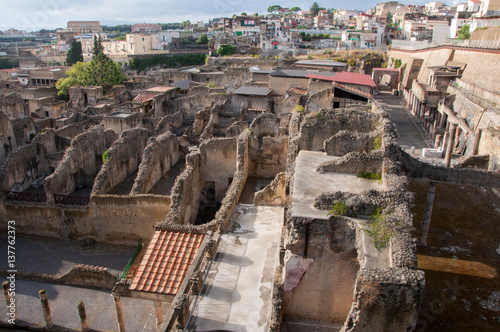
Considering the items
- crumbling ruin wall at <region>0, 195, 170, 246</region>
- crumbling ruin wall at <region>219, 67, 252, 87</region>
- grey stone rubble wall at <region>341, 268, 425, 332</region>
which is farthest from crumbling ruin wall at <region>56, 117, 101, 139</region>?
grey stone rubble wall at <region>341, 268, 425, 332</region>

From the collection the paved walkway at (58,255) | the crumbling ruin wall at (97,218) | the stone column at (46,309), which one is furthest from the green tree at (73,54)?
the stone column at (46,309)

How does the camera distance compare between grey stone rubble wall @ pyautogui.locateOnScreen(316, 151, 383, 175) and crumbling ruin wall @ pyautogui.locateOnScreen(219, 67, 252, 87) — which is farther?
crumbling ruin wall @ pyautogui.locateOnScreen(219, 67, 252, 87)

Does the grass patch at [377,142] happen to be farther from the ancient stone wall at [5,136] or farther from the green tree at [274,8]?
the green tree at [274,8]

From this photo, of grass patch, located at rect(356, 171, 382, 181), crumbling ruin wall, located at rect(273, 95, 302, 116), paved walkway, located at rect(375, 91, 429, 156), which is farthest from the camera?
crumbling ruin wall, located at rect(273, 95, 302, 116)

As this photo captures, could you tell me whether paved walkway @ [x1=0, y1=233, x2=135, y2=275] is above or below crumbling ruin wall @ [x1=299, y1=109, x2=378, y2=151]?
below

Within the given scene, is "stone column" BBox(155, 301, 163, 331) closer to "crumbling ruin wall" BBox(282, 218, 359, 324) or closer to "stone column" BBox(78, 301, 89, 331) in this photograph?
"stone column" BBox(78, 301, 89, 331)

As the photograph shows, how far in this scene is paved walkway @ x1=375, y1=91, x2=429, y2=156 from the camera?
96.5 ft

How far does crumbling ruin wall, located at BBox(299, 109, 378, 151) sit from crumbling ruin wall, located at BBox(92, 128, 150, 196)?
30.2 ft

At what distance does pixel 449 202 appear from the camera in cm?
1912

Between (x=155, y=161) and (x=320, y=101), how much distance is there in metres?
13.4

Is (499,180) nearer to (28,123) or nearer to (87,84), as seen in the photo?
(28,123)

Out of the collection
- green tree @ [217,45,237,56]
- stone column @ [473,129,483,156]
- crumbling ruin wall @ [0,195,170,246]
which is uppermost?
green tree @ [217,45,237,56]

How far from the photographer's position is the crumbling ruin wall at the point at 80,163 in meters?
18.0

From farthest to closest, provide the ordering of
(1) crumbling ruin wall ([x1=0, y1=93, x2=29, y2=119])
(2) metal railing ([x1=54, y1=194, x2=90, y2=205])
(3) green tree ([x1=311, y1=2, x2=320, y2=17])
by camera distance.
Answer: (3) green tree ([x1=311, y1=2, x2=320, y2=17])
(1) crumbling ruin wall ([x1=0, y1=93, x2=29, y2=119])
(2) metal railing ([x1=54, y1=194, x2=90, y2=205])
